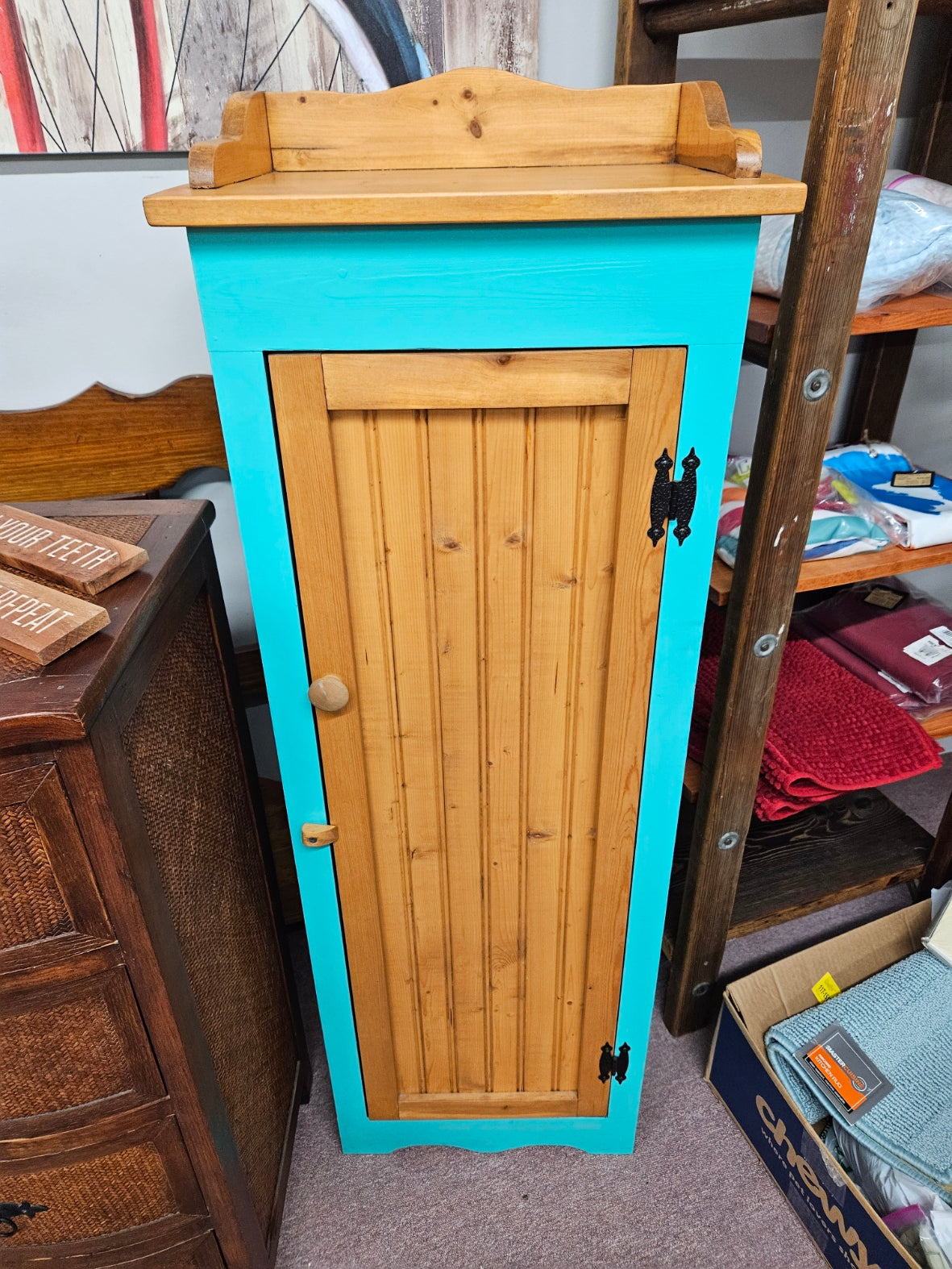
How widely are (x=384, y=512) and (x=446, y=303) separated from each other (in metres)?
0.22

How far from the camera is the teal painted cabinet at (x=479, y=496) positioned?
77cm

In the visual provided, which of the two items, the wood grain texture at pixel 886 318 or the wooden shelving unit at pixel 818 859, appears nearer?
the wood grain texture at pixel 886 318

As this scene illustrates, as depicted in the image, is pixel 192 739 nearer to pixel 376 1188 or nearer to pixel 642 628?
pixel 642 628

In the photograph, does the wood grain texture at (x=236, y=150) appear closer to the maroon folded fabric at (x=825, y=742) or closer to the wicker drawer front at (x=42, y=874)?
the wicker drawer front at (x=42, y=874)

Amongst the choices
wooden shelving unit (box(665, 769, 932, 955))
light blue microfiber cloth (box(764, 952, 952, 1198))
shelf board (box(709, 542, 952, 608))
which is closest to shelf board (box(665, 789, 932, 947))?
wooden shelving unit (box(665, 769, 932, 955))

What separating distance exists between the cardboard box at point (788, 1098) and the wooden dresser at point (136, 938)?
81 centimetres

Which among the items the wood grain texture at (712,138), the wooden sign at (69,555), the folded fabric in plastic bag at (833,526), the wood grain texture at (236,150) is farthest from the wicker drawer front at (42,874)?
the folded fabric in plastic bag at (833,526)

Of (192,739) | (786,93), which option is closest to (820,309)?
(786,93)

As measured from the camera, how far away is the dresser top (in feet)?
2.30

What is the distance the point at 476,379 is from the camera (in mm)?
821

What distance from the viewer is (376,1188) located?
4.75ft

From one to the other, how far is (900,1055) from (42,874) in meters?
1.37

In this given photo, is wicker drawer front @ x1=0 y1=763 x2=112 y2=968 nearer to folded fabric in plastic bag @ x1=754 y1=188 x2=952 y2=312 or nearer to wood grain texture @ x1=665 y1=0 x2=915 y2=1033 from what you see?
wood grain texture @ x1=665 y1=0 x2=915 y2=1033

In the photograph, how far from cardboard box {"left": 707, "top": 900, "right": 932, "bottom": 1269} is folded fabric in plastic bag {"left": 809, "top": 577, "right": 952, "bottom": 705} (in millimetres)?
452
